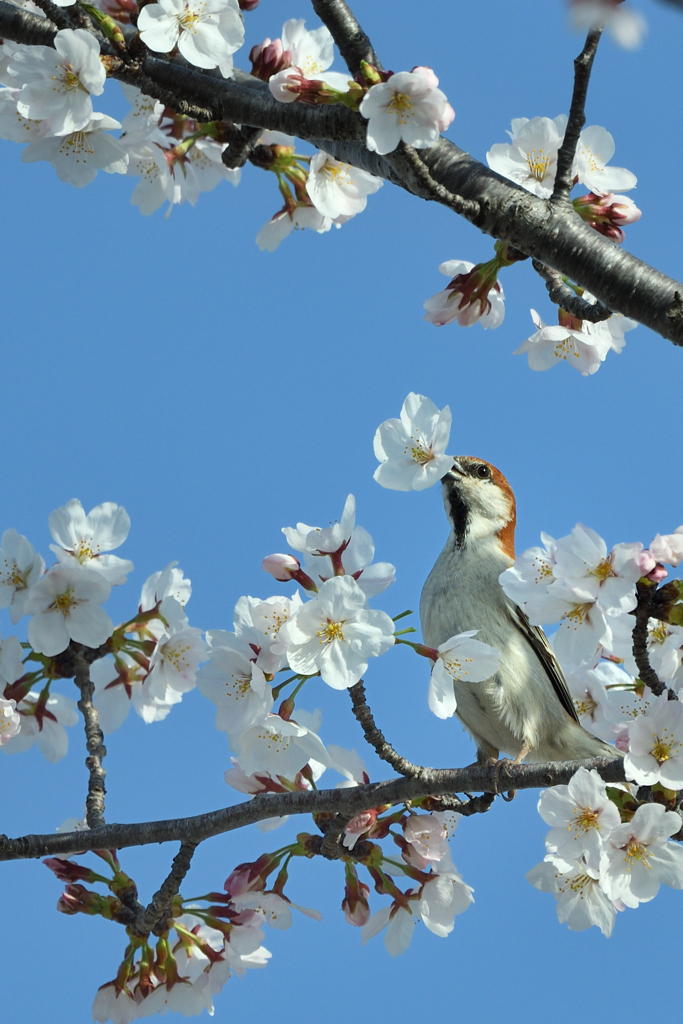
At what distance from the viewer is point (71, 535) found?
3.74 meters

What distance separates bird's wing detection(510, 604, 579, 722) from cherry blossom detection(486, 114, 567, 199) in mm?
2236

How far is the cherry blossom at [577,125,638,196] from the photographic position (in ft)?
12.8

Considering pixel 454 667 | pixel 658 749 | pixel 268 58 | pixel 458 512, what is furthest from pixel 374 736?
pixel 458 512

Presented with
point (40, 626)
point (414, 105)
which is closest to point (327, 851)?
point (40, 626)

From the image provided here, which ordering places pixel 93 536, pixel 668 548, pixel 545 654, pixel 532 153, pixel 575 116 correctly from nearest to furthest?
1. pixel 575 116
2. pixel 668 548
3. pixel 93 536
4. pixel 532 153
5. pixel 545 654

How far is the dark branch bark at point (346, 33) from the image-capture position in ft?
11.0

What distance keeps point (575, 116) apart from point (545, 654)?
3.05 metres

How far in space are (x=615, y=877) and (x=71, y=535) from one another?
2383mm

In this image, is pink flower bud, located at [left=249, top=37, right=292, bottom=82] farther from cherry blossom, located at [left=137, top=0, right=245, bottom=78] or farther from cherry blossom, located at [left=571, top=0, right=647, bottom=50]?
cherry blossom, located at [left=571, top=0, right=647, bottom=50]

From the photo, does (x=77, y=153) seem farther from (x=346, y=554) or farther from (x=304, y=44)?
A: (x=346, y=554)

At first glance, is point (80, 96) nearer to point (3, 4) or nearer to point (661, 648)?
point (3, 4)

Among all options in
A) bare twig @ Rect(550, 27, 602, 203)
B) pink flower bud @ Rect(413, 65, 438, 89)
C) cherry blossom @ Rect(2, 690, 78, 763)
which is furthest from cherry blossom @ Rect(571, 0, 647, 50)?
cherry blossom @ Rect(2, 690, 78, 763)

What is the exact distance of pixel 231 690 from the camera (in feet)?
11.1

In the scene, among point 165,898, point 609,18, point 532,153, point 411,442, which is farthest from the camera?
point 532,153
